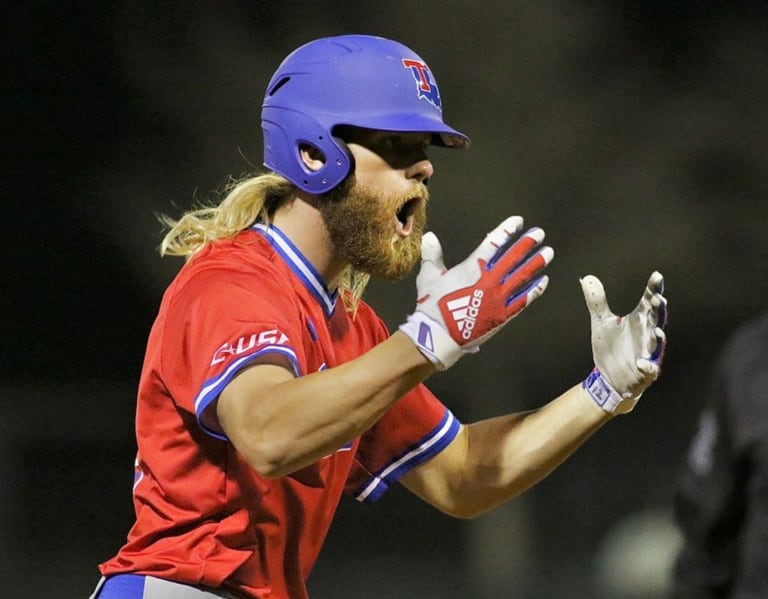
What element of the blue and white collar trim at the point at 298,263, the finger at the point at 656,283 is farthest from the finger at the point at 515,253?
the blue and white collar trim at the point at 298,263

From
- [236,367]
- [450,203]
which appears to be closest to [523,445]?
[236,367]

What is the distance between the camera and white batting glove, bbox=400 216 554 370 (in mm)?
2221

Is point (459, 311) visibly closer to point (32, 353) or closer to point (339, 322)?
point (339, 322)

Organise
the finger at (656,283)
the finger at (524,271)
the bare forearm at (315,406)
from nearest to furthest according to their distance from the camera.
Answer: the bare forearm at (315,406)
the finger at (524,271)
the finger at (656,283)

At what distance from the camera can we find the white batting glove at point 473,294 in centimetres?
222

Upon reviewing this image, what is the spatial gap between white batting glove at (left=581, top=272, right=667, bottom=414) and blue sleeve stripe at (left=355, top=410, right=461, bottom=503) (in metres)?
0.31

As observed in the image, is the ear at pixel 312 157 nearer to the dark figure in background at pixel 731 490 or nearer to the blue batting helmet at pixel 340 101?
the blue batting helmet at pixel 340 101

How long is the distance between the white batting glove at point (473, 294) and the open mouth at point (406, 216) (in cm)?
28

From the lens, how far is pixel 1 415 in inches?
185

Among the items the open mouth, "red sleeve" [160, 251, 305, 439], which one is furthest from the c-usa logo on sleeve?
the open mouth

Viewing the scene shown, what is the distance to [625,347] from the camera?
8.64ft

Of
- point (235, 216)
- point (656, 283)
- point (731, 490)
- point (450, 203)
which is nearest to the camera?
point (731, 490)

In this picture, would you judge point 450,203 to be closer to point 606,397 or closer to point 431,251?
point 606,397

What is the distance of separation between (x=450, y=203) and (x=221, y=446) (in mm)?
2507
